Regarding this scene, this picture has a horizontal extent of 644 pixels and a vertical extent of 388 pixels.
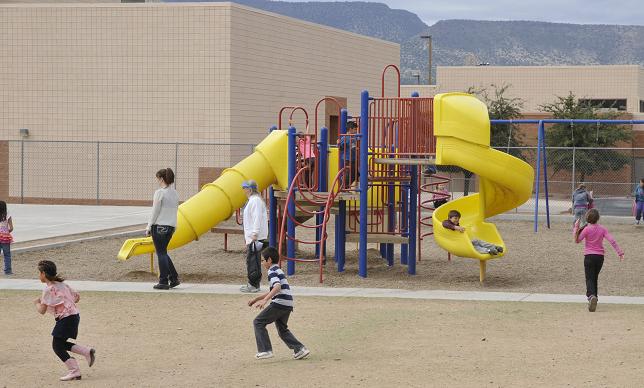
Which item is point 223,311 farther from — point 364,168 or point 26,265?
point 26,265

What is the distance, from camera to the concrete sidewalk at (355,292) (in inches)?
639

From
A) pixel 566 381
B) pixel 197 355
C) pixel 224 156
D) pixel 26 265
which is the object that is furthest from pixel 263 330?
pixel 224 156

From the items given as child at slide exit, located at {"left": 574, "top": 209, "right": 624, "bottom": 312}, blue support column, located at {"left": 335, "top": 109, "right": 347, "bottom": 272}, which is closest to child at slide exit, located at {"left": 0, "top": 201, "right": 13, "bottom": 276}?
blue support column, located at {"left": 335, "top": 109, "right": 347, "bottom": 272}

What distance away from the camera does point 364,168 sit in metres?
18.5

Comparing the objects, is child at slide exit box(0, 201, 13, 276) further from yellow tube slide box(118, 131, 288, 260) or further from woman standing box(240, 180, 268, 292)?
woman standing box(240, 180, 268, 292)

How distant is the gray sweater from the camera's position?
16703 mm

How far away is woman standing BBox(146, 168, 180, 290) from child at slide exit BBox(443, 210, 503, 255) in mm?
4446

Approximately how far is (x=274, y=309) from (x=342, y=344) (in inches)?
56.4

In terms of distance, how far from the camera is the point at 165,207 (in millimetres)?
16828

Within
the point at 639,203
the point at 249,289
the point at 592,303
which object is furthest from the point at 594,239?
the point at 639,203

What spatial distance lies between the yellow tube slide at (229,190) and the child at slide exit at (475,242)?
122 inches

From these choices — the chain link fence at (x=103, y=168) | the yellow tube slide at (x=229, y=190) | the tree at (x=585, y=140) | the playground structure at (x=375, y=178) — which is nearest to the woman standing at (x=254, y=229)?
the playground structure at (x=375, y=178)

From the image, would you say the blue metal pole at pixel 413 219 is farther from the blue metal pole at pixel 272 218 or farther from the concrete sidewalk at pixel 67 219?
the concrete sidewalk at pixel 67 219

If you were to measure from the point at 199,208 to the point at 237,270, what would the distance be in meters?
1.38
